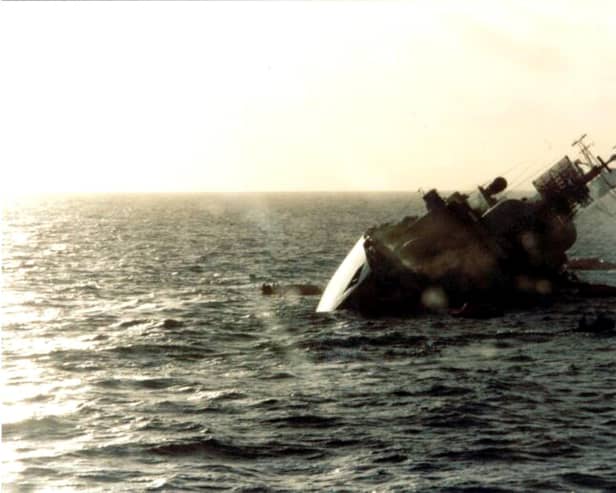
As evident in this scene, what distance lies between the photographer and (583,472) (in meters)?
23.1

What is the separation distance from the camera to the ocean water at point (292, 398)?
76.0 ft

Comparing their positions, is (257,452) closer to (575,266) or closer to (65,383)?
(65,383)

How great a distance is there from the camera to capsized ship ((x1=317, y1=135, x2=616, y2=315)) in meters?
48.1

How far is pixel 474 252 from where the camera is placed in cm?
4850

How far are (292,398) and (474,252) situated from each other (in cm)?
2083

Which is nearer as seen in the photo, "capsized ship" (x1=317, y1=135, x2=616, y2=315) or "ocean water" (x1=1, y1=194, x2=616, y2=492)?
"ocean water" (x1=1, y1=194, x2=616, y2=492)

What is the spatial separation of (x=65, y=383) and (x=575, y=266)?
5031 cm

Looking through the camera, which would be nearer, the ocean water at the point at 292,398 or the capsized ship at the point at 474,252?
the ocean water at the point at 292,398

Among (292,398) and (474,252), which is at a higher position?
(474,252)

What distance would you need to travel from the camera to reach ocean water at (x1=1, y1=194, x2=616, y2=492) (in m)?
23.2

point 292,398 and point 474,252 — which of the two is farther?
point 474,252

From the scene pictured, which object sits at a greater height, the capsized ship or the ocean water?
the capsized ship

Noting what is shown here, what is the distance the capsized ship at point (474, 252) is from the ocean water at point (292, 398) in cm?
189

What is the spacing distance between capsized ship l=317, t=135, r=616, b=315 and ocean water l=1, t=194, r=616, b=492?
6.19ft
